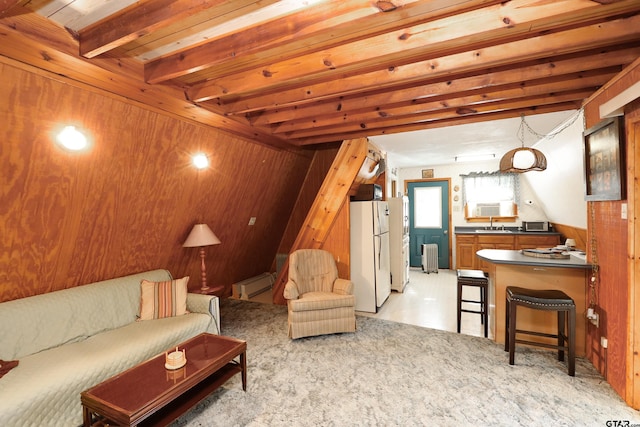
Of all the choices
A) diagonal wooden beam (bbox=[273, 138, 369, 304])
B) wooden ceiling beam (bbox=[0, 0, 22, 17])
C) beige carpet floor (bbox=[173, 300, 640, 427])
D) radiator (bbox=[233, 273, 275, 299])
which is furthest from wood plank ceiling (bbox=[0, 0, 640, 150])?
radiator (bbox=[233, 273, 275, 299])

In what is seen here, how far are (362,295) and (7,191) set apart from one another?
3675 mm

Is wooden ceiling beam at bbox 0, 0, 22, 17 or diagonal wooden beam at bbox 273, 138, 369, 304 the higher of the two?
wooden ceiling beam at bbox 0, 0, 22, 17

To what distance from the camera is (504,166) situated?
3.02 meters

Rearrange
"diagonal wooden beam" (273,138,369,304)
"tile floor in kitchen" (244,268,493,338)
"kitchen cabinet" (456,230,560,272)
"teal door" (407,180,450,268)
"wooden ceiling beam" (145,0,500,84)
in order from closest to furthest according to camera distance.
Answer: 1. "wooden ceiling beam" (145,0,500,84)
2. "tile floor in kitchen" (244,268,493,338)
3. "diagonal wooden beam" (273,138,369,304)
4. "kitchen cabinet" (456,230,560,272)
5. "teal door" (407,180,450,268)

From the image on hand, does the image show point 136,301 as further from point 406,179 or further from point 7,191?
point 406,179

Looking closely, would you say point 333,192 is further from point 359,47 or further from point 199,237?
point 359,47

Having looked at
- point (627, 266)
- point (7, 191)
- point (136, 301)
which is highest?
point (7, 191)

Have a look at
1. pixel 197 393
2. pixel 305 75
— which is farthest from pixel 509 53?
pixel 197 393

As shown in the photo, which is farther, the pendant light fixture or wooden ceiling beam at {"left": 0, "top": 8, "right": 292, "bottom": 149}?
the pendant light fixture

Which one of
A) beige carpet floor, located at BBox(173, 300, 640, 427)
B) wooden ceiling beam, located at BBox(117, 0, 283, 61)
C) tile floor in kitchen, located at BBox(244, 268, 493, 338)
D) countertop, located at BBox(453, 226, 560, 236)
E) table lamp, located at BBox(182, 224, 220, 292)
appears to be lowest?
beige carpet floor, located at BBox(173, 300, 640, 427)

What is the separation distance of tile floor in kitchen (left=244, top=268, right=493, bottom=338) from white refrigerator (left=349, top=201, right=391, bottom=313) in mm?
210

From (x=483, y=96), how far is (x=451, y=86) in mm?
425

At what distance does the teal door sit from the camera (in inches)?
257

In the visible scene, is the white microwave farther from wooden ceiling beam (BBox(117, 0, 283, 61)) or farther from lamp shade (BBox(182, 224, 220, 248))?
wooden ceiling beam (BBox(117, 0, 283, 61))
